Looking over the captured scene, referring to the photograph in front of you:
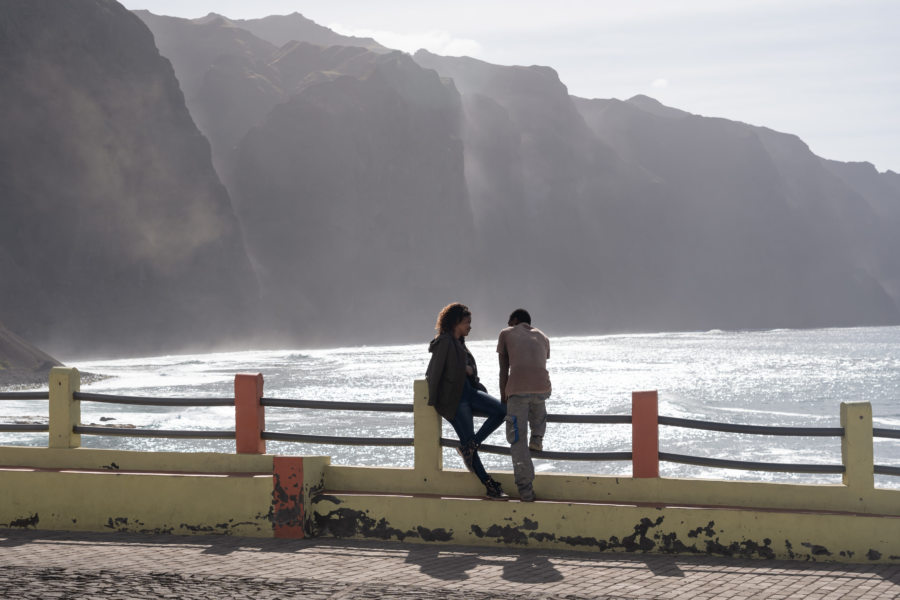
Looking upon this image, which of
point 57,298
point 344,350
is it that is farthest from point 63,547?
point 344,350

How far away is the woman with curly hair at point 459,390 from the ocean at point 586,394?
1067 cm

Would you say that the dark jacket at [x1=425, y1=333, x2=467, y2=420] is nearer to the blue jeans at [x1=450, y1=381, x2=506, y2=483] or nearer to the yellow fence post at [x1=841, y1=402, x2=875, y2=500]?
the blue jeans at [x1=450, y1=381, x2=506, y2=483]

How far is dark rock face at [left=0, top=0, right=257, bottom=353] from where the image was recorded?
318 ft

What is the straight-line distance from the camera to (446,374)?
8.65m

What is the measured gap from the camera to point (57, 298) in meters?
97.6

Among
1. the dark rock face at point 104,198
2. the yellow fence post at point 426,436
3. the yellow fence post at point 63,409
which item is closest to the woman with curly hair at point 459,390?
the yellow fence post at point 426,436

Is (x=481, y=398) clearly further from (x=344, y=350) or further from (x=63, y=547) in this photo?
(x=344, y=350)

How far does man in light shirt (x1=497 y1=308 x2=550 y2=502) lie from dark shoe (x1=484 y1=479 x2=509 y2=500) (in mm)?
178

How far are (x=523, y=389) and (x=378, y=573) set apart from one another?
209 cm

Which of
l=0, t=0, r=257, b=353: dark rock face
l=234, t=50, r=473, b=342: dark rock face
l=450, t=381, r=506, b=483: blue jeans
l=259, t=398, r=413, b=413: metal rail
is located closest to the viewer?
l=450, t=381, r=506, b=483: blue jeans

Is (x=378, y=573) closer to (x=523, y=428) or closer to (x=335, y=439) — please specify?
(x=523, y=428)

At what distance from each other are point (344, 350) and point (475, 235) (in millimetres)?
35940

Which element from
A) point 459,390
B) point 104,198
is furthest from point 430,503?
point 104,198

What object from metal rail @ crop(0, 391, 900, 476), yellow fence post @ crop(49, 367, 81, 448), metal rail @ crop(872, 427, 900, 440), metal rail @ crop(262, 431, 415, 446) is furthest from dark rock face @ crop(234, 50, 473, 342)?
metal rail @ crop(872, 427, 900, 440)
